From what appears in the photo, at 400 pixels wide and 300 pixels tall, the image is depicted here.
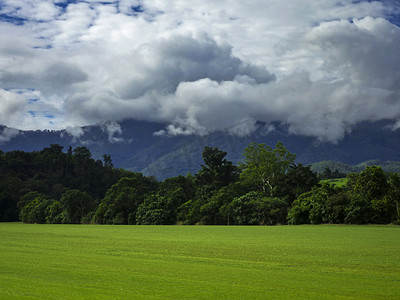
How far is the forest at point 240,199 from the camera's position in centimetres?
4600

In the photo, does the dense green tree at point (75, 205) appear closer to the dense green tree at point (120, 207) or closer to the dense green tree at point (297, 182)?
the dense green tree at point (120, 207)

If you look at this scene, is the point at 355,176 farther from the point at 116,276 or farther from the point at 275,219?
the point at 116,276

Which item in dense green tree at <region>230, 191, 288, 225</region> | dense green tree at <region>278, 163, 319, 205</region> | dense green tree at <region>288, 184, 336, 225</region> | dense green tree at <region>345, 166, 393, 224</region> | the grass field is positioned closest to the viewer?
the grass field

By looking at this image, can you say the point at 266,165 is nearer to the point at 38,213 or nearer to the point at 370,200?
the point at 370,200

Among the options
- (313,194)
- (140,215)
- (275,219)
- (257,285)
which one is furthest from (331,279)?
(140,215)

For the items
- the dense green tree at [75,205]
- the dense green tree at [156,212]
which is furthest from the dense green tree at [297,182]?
the dense green tree at [75,205]

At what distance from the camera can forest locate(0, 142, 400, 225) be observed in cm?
4600

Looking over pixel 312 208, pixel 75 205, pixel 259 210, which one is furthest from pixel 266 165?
pixel 75 205

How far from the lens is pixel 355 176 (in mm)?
→ 50875

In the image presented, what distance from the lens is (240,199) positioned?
59.2 m

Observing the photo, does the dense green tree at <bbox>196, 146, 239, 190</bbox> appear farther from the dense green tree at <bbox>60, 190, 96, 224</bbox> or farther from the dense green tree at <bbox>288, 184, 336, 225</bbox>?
the dense green tree at <bbox>288, 184, 336, 225</bbox>

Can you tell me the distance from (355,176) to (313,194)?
535 cm

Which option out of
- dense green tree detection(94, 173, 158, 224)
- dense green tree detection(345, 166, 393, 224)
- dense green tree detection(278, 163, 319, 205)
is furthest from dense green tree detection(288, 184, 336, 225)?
dense green tree detection(94, 173, 158, 224)

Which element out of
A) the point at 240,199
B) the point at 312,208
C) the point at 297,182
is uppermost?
the point at 297,182
